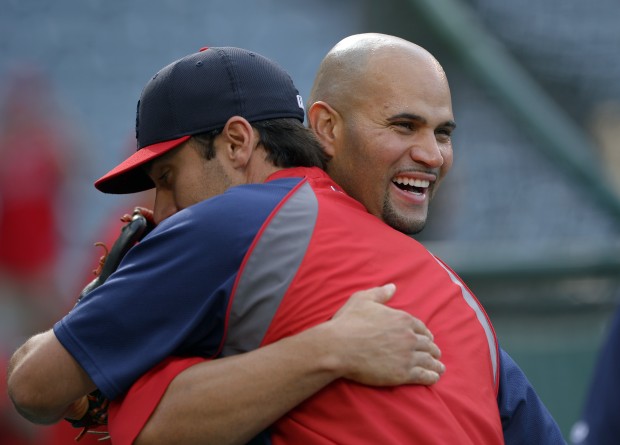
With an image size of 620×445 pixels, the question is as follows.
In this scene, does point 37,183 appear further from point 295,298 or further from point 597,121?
point 295,298

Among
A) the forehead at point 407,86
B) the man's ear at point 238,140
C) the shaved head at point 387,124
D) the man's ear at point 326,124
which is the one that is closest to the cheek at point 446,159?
the shaved head at point 387,124

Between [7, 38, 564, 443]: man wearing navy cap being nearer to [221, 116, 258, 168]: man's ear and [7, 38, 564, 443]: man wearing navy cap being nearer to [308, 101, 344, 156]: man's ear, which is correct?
[221, 116, 258, 168]: man's ear

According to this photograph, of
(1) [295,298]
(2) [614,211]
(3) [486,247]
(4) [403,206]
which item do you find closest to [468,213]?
(3) [486,247]

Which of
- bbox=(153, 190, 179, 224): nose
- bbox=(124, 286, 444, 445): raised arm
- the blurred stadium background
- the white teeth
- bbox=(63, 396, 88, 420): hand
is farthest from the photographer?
the blurred stadium background

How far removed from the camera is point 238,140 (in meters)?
2.50

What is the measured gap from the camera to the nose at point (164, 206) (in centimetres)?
259

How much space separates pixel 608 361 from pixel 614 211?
2.53 m

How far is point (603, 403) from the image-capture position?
3404 mm

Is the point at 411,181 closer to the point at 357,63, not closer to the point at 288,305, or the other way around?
the point at 357,63

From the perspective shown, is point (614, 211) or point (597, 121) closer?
point (614, 211)

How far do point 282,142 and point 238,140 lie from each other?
0.11m

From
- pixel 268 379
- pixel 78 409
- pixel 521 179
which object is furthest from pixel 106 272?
pixel 521 179

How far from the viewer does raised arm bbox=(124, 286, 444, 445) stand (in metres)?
2.16

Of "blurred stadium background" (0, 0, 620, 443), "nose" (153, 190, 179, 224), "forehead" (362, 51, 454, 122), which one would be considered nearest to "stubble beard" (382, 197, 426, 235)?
"forehead" (362, 51, 454, 122)
